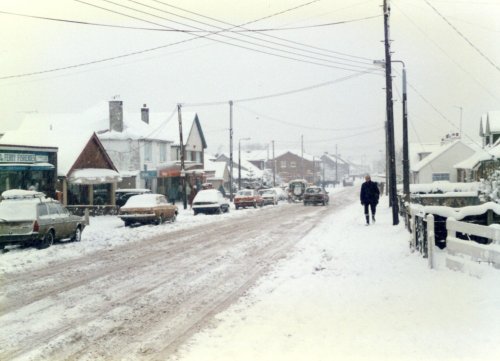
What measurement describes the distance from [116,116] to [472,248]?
3883 cm

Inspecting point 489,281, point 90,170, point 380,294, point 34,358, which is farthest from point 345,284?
point 90,170

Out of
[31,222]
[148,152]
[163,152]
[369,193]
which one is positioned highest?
[163,152]

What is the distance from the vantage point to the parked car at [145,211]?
25.4 metres

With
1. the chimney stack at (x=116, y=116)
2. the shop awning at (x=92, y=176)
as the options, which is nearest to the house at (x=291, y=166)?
the chimney stack at (x=116, y=116)

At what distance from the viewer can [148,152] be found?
48312 millimetres

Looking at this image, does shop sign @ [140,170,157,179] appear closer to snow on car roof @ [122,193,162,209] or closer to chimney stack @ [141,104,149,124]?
chimney stack @ [141,104,149,124]

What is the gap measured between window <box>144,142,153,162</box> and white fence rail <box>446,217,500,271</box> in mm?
39444

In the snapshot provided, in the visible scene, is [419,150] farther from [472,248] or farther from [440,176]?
[472,248]

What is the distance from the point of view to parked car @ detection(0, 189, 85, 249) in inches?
640

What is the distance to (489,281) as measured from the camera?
8.37 metres

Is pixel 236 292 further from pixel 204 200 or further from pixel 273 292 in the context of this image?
pixel 204 200

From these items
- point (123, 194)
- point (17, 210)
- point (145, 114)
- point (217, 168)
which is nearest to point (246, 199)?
point (123, 194)

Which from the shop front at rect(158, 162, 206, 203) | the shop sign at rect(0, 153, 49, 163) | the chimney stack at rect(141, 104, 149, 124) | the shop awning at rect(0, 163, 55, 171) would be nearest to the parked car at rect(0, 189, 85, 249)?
the shop awning at rect(0, 163, 55, 171)

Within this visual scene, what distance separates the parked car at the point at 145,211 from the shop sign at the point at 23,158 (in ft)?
21.2
